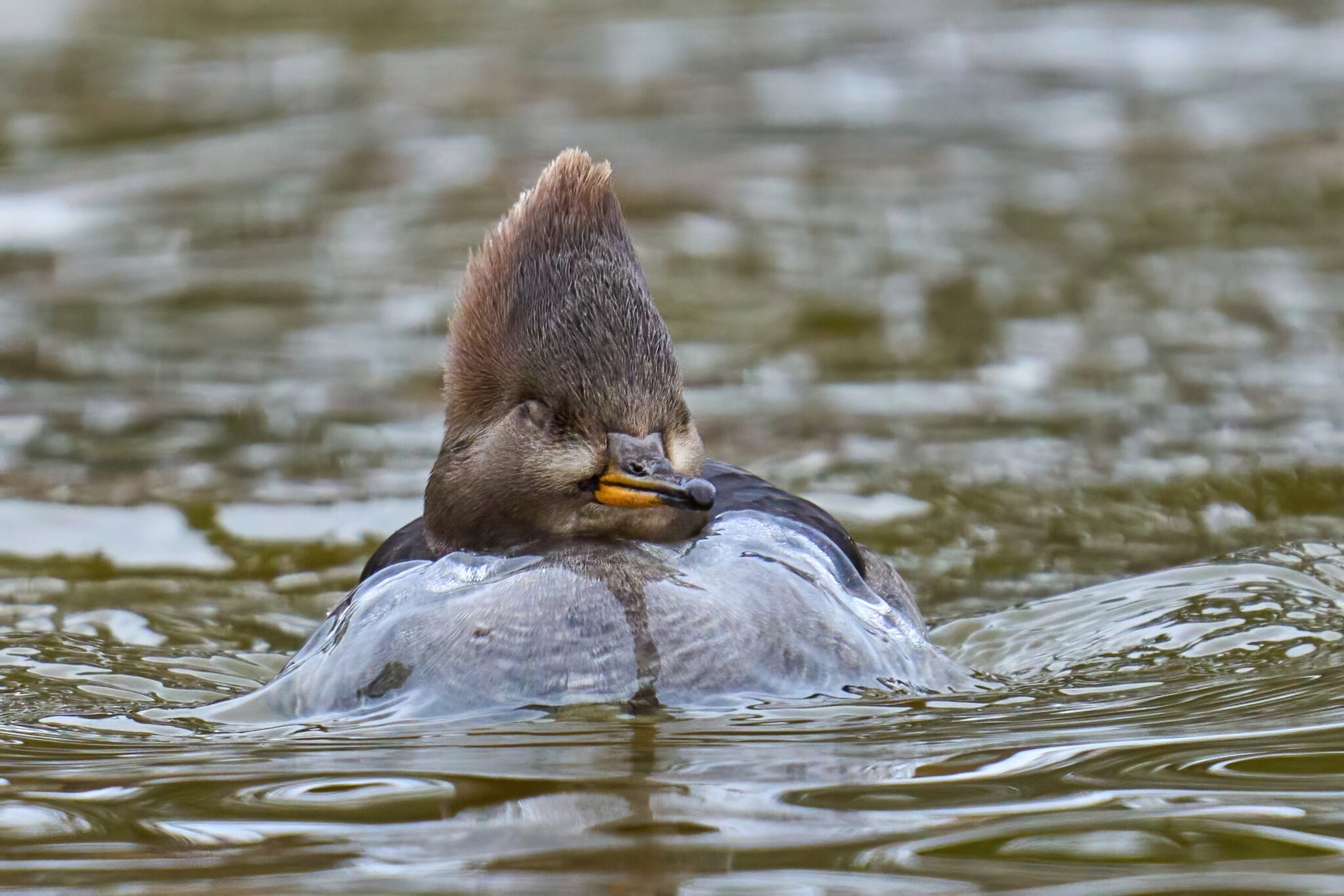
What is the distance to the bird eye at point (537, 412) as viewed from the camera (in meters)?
5.16

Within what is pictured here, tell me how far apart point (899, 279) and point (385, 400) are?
3263 mm

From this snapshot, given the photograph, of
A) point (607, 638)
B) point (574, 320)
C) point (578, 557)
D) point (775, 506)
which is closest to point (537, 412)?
point (574, 320)

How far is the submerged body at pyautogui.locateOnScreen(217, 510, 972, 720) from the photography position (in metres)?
4.86

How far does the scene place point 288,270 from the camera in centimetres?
1171

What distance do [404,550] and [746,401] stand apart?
4.13 m

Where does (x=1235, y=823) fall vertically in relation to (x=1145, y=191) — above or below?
below

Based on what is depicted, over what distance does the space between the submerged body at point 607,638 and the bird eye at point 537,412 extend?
1.05 ft

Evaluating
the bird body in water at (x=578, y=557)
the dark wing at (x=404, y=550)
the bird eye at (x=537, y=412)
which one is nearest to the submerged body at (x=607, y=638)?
the bird body in water at (x=578, y=557)

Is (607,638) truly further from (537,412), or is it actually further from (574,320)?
(574,320)

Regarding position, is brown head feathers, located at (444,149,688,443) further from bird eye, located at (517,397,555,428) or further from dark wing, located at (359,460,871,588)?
dark wing, located at (359,460,871,588)

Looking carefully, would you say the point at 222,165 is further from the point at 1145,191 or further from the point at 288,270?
the point at 1145,191

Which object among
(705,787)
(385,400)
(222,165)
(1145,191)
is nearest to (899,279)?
(1145,191)

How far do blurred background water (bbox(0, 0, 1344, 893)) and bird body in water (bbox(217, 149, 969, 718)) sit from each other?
168mm

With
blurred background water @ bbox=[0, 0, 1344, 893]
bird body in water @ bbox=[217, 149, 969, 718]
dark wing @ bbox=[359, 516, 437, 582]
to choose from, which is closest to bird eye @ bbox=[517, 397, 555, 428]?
bird body in water @ bbox=[217, 149, 969, 718]
